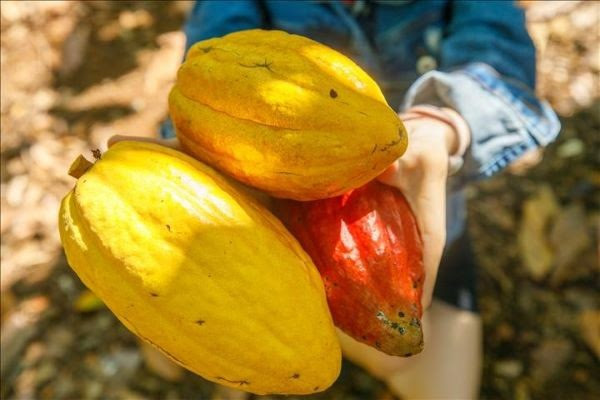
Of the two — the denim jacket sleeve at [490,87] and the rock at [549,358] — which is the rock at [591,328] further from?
the denim jacket sleeve at [490,87]

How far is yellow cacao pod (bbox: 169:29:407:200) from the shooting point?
2.30 ft

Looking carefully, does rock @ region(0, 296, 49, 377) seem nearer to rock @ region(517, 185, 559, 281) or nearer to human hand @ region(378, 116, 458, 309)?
human hand @ region(378, 116, 458, 309)

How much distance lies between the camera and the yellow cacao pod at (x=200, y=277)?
654 mm

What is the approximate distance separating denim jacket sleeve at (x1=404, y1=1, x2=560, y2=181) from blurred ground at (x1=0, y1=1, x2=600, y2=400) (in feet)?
2.08

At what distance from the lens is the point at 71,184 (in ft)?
6.29

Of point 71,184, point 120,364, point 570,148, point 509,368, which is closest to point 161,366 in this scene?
point 120,364

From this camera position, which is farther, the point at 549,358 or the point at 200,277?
the point at 549,358

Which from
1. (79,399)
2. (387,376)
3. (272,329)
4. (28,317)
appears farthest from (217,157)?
(28,317)

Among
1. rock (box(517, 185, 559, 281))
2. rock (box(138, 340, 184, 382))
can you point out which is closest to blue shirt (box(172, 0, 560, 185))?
rock (box(517, 185, 559, 281))

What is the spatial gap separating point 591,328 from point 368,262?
1075mm

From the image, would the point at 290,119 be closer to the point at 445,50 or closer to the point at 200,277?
the point at 200,277

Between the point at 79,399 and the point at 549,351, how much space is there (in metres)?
1.17

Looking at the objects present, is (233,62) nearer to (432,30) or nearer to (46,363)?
(432,30)

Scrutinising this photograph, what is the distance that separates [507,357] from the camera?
5.30ft
